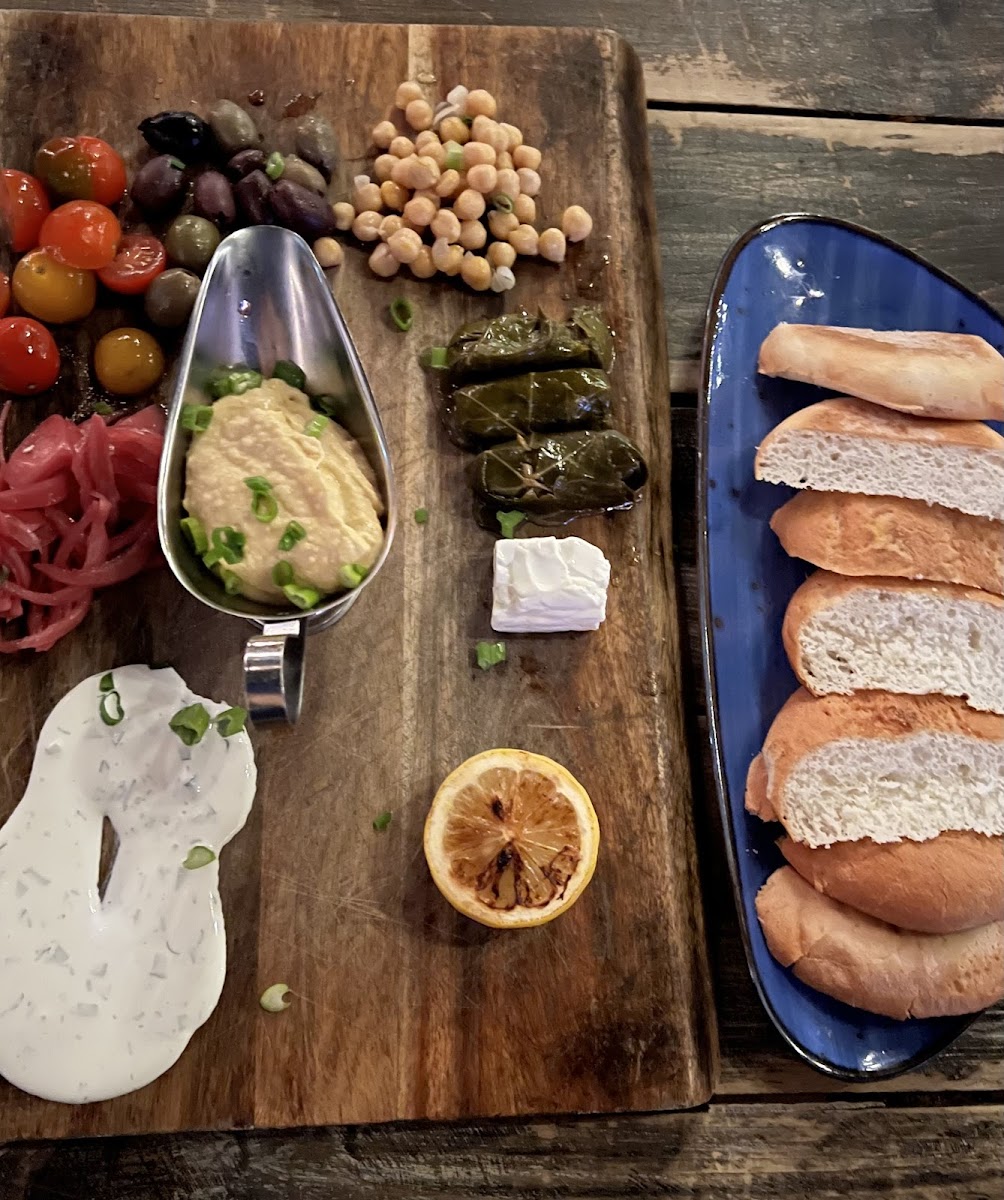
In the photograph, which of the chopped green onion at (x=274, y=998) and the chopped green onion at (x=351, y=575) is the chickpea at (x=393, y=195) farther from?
the chopped green onion at (x=274, y=998)

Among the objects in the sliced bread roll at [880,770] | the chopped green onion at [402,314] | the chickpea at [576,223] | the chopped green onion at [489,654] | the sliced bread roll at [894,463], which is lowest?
the sliced bread roll at [880,770]

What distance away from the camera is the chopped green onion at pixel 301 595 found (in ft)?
6.22

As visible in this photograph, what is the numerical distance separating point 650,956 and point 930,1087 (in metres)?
0.78

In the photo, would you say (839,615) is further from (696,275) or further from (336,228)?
(336,228)

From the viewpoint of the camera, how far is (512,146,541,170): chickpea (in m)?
2.43

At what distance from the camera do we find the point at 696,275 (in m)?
2.62

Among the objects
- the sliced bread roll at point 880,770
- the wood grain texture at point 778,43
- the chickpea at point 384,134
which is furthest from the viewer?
the wood grain texture at point 778,43

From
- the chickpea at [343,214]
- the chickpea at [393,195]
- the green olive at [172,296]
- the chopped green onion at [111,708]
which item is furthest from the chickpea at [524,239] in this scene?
the chopped green onion at [111,708]

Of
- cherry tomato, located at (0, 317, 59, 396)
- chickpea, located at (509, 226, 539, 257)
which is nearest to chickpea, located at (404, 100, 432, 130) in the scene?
chickpea, located at (509, 226, 539, 257)

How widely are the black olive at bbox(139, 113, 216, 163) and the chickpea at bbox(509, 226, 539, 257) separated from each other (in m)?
0.82

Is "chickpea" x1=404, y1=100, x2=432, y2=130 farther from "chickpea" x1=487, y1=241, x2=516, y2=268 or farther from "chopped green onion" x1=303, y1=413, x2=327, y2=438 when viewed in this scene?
"chopped green onion" x1=303, y1=413, x2=327, y2=438

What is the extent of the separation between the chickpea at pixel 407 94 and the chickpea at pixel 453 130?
0.10m

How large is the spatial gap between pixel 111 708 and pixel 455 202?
152 cm

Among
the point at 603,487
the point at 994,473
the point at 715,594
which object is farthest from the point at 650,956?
the point at 994,473
